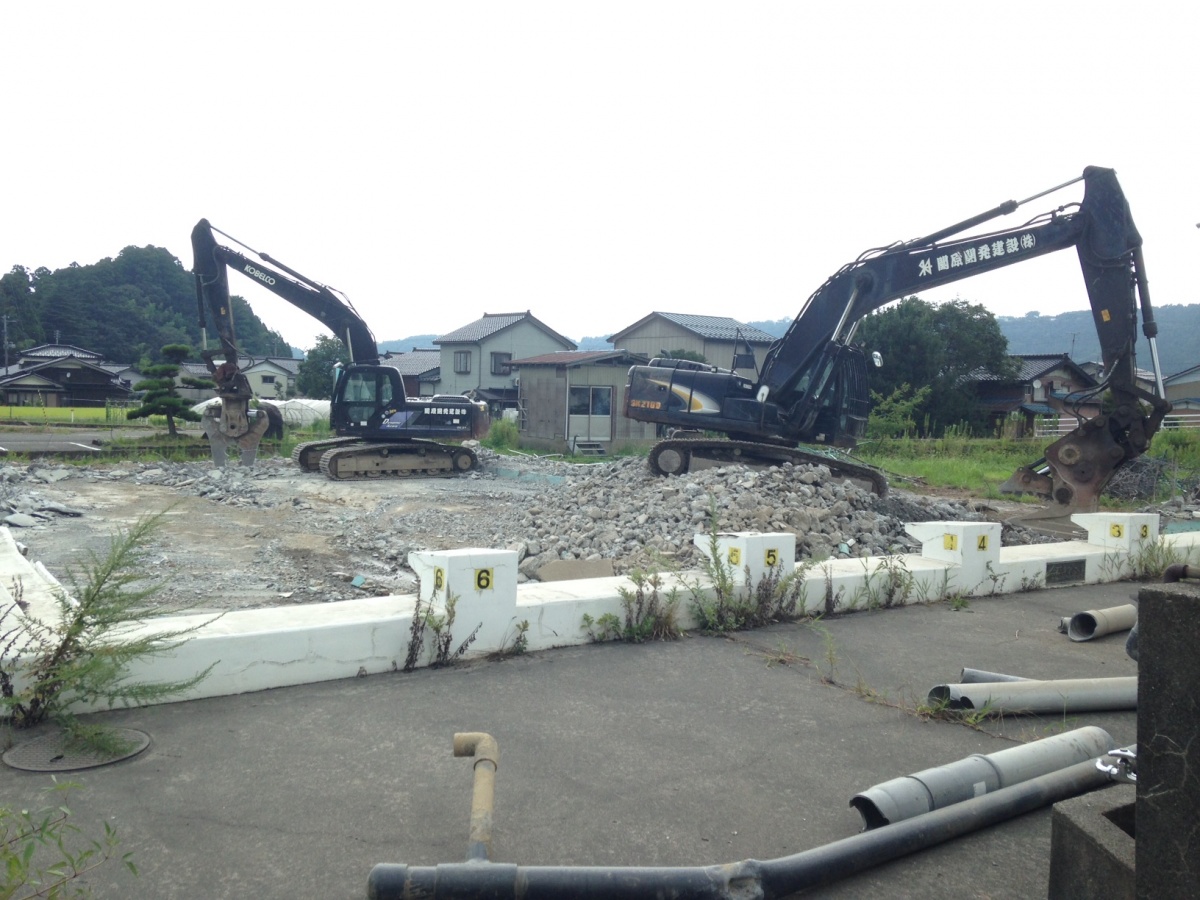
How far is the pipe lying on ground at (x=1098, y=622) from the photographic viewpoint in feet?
21.6

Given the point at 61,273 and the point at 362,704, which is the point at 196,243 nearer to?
the point at 362,704

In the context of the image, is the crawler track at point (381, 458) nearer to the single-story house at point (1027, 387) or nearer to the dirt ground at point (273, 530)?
the dirt ground at point (273, 530)

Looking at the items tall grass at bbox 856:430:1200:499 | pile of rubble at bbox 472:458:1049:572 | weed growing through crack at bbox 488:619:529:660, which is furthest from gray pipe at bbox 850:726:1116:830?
tall grass at bbox 856:430:1200:499

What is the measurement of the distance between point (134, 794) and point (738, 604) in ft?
13.2

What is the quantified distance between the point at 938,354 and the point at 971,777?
38.9 metres

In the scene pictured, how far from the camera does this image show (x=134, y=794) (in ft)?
12.1

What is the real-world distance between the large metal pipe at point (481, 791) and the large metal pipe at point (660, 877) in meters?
0.10

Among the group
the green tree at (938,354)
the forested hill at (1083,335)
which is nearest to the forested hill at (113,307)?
the green tree at (938,354)

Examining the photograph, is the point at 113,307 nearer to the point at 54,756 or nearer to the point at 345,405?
the point at 345,405

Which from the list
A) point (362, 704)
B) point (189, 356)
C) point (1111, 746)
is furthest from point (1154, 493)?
point (189, 356)

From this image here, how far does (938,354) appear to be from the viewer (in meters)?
40.2

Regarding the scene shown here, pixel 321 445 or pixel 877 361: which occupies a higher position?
pixel 877 361

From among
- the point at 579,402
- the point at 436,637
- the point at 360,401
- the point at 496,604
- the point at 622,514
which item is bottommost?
the point at 622,514

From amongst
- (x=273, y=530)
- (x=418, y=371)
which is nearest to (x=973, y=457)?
(x=273, y=530)
